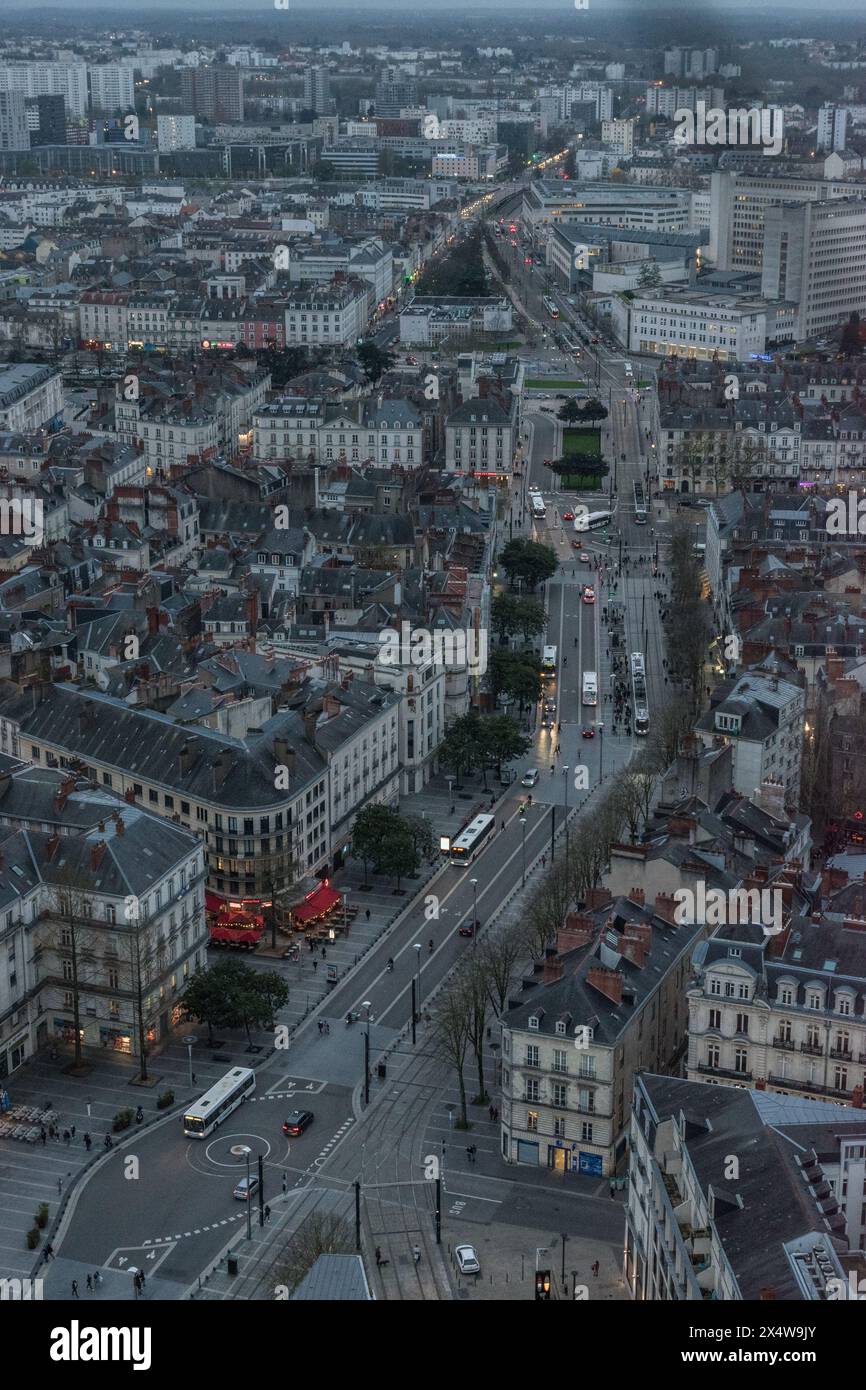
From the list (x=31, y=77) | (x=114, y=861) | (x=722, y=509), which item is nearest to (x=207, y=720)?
(x=114, y=861)

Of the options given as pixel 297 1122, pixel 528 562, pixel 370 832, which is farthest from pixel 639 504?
pixel 297 1122

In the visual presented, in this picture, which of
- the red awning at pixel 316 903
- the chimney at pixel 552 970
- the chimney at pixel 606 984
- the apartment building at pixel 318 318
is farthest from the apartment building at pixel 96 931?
the apartment building at pixel 318 318

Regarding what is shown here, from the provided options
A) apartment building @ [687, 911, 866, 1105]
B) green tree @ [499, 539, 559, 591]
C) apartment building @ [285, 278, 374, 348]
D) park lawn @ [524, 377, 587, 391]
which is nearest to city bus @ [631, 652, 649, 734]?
green tree @ [499, 539, 559, 591]

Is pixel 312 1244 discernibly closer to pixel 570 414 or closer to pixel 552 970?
pixel 552 970

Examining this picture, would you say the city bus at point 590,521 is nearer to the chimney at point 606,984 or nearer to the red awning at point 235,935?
the red awning at point 235,935

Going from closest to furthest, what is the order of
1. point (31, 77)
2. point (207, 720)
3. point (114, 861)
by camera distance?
point (114, 861)
point (207, 720)
point (31, 77)
